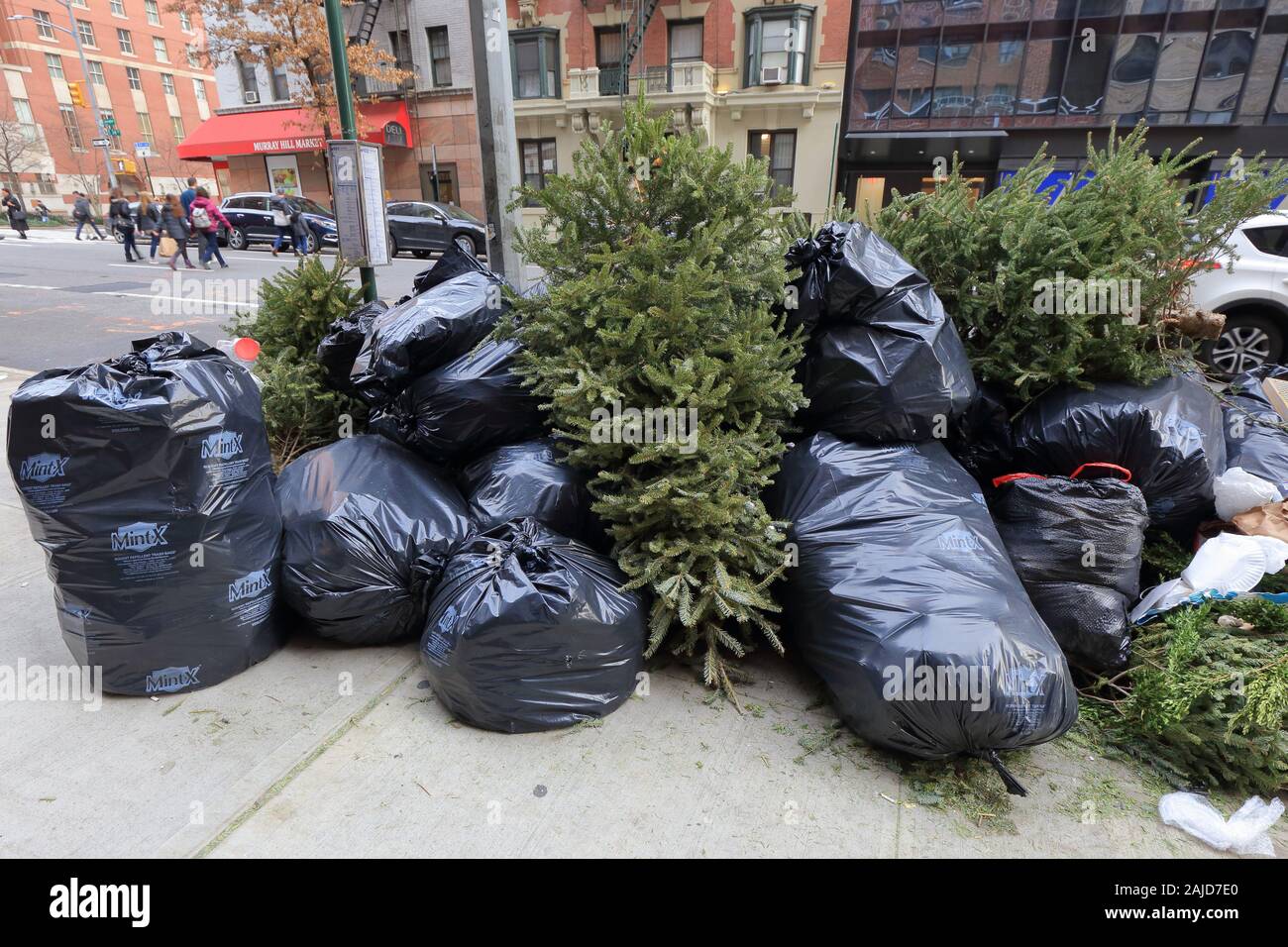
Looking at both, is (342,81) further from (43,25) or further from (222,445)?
(43,25)

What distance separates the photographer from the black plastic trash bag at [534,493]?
271cm

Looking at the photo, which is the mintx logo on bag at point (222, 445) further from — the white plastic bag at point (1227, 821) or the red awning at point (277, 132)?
the red awning at point (277, 132)

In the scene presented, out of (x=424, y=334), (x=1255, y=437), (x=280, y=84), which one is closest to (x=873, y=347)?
(x=424, y=334)

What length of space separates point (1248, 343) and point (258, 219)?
1930 centimetres

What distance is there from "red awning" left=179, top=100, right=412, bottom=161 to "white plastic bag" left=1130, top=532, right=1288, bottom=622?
25422 mm

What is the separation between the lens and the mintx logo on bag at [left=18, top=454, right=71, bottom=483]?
206 centimetres

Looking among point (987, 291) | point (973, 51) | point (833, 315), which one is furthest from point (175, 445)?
point (973, 51)

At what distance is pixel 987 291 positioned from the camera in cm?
300

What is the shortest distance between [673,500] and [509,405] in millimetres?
952

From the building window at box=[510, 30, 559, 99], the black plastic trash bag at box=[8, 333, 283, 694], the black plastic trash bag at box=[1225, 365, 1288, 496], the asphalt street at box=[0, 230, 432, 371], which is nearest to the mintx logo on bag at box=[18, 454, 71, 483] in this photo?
the black plastic trash bag at box=[8, 333, 283, 694]

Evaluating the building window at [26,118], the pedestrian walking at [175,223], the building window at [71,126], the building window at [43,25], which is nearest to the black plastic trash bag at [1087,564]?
the pedestrian walking at [175,223]

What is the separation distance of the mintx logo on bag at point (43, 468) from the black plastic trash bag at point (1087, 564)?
10.1ft

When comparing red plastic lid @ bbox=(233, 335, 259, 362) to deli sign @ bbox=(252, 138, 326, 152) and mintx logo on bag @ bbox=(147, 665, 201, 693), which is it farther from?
deli sign @ bbox=(252, 138, 326, 152)

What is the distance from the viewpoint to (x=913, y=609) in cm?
211
